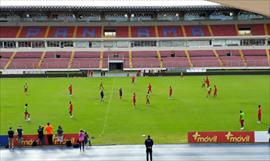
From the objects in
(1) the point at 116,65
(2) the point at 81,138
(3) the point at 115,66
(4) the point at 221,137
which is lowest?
(4) the point at 221,137

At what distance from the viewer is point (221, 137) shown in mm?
20125

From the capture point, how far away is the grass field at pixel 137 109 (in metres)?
23.9

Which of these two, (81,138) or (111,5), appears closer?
(81,138)

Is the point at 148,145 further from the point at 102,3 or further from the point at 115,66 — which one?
the point at 102,3

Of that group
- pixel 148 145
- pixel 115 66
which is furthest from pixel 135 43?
pixel 148 145

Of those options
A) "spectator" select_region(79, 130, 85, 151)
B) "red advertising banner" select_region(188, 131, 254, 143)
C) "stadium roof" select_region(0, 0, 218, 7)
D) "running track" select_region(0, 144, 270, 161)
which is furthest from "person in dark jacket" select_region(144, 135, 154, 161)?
"stadium roof" select_region(0, 0, 218, 7)

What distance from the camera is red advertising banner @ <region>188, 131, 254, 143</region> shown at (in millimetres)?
20000

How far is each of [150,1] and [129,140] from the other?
208 feet

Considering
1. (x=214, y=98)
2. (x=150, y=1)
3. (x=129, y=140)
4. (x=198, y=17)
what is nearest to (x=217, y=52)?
(x=198, y=17)

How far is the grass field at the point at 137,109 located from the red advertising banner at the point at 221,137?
1.18 m

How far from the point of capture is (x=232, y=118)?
26875 millimetres

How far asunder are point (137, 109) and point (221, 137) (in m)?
11.4

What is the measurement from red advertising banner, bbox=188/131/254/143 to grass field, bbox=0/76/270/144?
118 cm

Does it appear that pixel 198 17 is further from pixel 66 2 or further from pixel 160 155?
pixel 160 155
